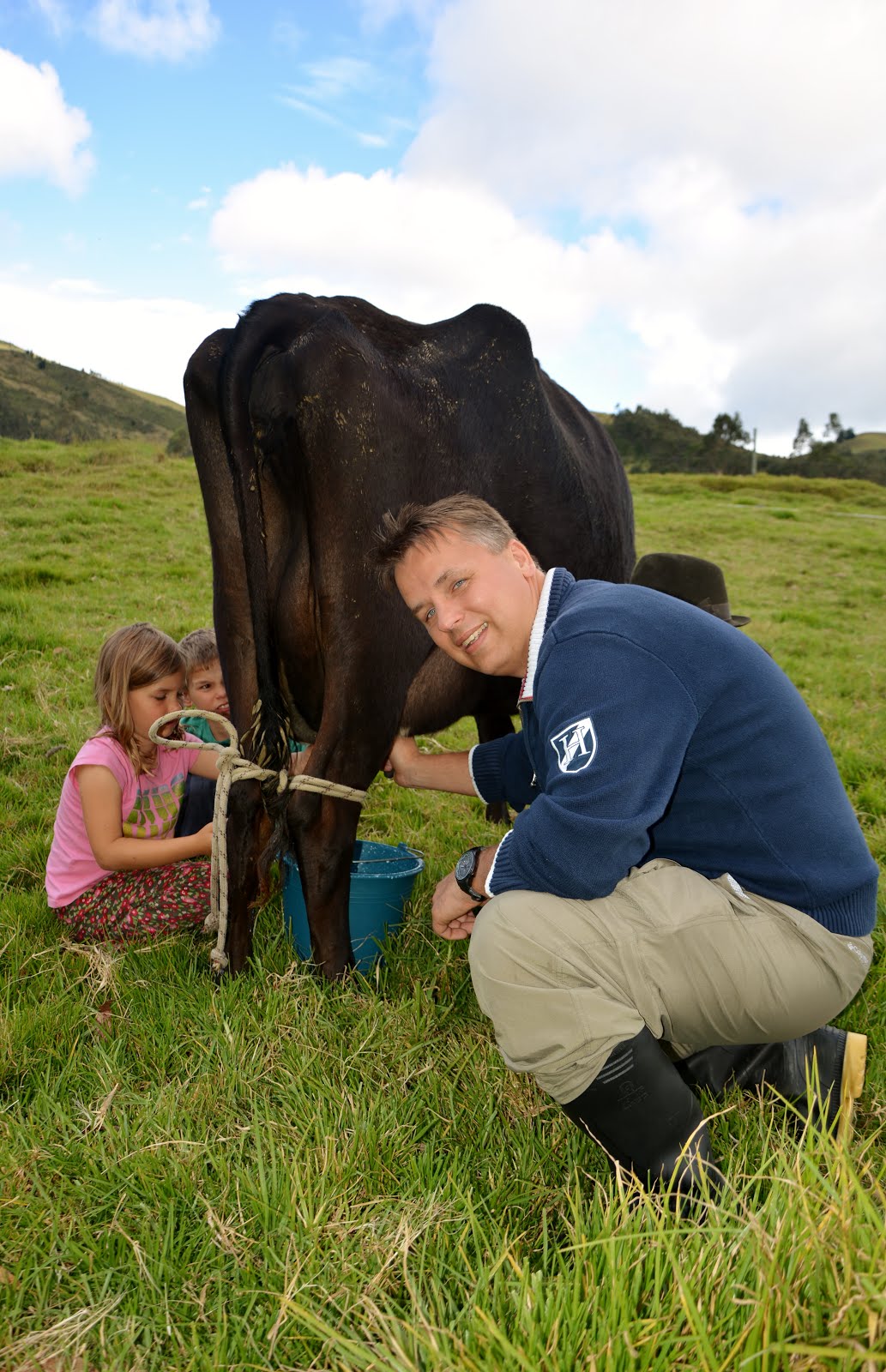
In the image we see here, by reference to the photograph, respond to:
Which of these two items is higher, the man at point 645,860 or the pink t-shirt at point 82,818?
the man at point 645,860

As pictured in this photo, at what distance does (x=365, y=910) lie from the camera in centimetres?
336

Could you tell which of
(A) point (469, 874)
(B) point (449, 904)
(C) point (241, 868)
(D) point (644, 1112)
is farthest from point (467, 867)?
(C) point (241, 868)

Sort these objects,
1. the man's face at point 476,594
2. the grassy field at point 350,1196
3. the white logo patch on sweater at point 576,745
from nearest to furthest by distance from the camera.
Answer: the grassy field at point 350,1196 < the white logo patch on sweater at point 576,745 < the man's face at point 476,594

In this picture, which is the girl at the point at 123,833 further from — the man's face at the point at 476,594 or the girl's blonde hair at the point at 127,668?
the man's face at the point at 476,594

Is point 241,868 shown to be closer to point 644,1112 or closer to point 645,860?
point 645,860

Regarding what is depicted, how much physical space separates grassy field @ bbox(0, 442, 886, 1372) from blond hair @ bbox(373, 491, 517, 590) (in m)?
1.37

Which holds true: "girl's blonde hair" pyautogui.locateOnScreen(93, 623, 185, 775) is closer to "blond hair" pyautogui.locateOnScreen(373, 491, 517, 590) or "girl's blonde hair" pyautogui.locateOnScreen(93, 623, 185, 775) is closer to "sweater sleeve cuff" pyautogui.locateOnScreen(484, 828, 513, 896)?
"blond hair" pyautogui.locateOnScreen(373, 491, 517, 590)

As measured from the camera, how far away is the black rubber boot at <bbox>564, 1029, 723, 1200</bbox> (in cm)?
211

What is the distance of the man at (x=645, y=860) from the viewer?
2.07 meters

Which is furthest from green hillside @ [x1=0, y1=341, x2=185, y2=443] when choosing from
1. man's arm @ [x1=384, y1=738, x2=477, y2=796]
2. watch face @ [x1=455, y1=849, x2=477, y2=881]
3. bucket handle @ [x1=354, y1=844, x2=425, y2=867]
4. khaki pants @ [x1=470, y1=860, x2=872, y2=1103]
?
khaki pants @ [x1=470, y1=860, x2=872, y2=1103]

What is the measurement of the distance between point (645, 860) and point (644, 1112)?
632 mm

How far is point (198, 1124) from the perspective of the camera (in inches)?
88.9

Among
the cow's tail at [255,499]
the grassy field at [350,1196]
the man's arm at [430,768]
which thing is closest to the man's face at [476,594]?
the cow's tail at [255,499]

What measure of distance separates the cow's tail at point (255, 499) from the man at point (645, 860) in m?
0.78
